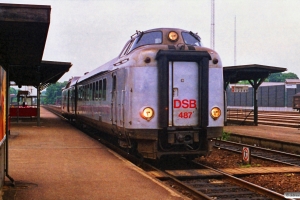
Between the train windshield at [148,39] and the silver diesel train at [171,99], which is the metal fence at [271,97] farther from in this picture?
the silver diesel train at [171,99]

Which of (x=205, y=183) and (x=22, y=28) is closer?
(x=22, y=28)

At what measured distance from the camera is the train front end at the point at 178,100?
1009cm

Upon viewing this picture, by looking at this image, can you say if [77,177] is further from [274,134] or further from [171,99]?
[274,134]

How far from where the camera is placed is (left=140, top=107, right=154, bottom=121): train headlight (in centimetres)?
1009

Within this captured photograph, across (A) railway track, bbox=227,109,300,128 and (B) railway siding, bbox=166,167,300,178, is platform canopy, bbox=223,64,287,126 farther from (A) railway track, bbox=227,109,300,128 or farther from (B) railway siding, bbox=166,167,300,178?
(B) railway siding, bbox=166,167,300,178

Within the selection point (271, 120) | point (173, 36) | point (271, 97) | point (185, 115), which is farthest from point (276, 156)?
point (271, 97)

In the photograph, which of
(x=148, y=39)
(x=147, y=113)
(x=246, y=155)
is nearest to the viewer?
(x=147, y=113)

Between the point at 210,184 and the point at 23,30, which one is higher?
the point at 23,30

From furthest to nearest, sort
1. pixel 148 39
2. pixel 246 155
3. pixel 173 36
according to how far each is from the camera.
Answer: pixel 246 155
pixel 148 39
pixel 173 36

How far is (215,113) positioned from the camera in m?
10.6

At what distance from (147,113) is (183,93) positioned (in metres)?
1.04

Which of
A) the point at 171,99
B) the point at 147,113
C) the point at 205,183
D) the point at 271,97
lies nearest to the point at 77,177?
the point at 147,113

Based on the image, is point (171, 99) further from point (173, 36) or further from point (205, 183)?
point (205, 183)

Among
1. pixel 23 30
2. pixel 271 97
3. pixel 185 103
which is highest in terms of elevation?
pixel 23 30
